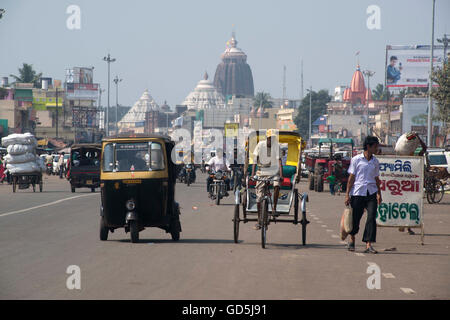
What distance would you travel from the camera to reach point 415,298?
842 cm

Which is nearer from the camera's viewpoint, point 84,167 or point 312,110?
point 84,167

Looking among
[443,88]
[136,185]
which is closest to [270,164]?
[136,185]

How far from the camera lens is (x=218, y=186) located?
2578 cm

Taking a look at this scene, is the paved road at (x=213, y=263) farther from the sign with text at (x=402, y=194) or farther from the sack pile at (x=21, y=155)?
the sack pile at (x=21, y=155)

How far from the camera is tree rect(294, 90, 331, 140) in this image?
529ft

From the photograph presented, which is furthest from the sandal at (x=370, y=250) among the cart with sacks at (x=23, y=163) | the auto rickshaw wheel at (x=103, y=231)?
the cart with sacks at (x=23, y=163)

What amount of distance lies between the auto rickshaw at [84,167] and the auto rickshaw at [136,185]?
19955 mm

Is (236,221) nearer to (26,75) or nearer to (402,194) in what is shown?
(402,194)

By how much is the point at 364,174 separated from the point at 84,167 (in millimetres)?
22896

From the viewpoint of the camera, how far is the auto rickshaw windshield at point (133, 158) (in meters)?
14.1

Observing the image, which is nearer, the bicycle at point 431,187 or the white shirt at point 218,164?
the bicycle at point 431,187

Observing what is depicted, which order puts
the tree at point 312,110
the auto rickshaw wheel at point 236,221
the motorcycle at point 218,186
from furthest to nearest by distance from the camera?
the tree at point 312,110, the motorcycle at point 218,186, the auto rickshaw wheel at point 236,221

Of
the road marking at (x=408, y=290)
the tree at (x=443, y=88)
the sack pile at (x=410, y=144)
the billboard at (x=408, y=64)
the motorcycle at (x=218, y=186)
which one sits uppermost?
the billboard at (x=408, y=64)
